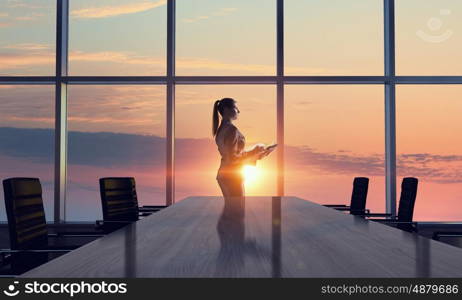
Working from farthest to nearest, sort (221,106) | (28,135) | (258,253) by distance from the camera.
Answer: (28,135) < (221,106) < (258,253)

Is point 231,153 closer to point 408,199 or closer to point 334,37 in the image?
point 408,199

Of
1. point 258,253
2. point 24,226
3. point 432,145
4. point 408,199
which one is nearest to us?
point 258,253

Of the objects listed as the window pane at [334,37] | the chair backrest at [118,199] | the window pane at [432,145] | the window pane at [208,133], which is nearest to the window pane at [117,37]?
the window pane at [208,133]

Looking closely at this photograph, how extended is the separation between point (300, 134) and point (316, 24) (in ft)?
4.61

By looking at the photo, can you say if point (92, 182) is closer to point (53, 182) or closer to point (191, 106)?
point (53, 182)

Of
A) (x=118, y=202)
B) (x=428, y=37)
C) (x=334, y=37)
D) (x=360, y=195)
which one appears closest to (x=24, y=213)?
(x=118, y=202)

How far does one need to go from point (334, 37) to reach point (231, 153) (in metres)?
2.81

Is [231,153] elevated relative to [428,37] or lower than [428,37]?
lower

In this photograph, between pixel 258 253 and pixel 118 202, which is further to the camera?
pixel 118 202

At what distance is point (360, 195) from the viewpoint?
479cm

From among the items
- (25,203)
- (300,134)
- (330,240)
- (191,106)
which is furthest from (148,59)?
(330,240)

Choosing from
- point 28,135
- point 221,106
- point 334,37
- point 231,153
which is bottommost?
point 231,153

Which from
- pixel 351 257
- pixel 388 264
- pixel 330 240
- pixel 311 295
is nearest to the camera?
pixel 311 295

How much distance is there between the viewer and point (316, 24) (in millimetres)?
6859
